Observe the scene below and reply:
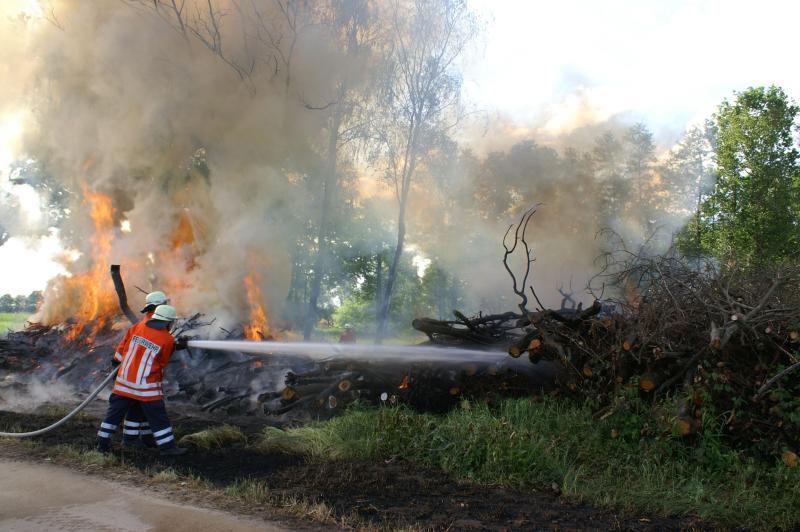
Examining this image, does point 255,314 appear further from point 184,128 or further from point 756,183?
point 756,183

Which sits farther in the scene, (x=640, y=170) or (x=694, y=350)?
(x=640, y=170)

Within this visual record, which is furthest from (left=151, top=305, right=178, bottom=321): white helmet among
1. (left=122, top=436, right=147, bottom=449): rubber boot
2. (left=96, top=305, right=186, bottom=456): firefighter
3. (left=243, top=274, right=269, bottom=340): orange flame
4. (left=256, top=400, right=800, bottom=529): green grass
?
(left=243, top=274, right=269, bottom=340): orange flame

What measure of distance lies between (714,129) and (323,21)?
16.2 meters

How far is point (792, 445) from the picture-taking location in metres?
4.83

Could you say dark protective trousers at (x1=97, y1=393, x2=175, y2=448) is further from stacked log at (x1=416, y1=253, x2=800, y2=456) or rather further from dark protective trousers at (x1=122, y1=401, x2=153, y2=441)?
stacked log at (x1=416, y1=253, x2=800, y2=456)

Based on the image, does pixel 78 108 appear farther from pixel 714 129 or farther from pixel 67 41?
pixel 714 129

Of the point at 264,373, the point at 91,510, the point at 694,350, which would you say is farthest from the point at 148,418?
the point at 694,350

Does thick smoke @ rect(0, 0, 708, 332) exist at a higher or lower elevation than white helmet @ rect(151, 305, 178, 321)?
higher

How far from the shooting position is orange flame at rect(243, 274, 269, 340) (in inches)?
452

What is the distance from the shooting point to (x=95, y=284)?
43.8ft

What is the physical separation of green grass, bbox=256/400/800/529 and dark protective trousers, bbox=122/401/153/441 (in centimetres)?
143

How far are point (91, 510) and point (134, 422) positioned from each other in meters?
2.31

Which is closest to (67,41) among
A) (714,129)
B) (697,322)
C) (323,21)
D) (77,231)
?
(77,231)

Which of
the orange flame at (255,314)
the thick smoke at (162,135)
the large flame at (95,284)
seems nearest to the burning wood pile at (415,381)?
the orange flame at (255,314)
